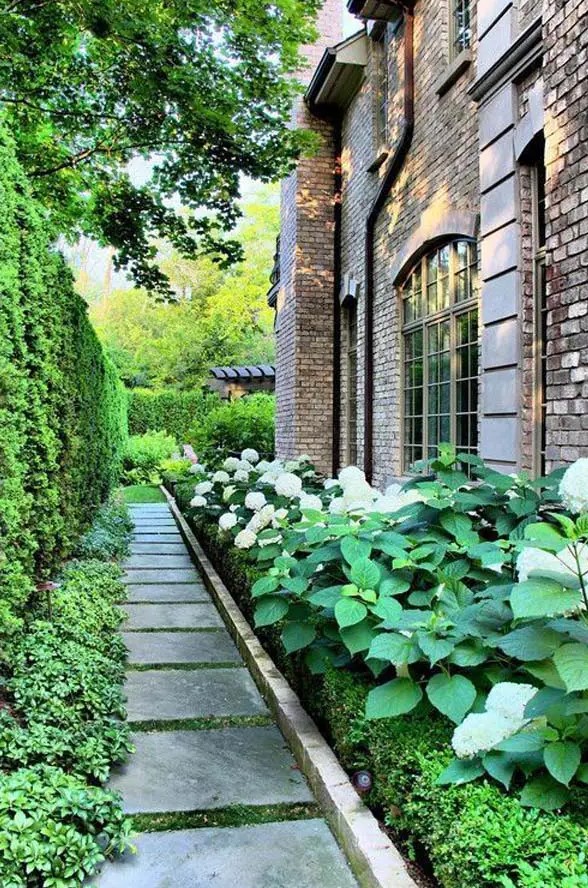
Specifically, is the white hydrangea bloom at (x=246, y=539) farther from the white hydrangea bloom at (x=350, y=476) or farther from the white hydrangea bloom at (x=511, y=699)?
the white hydrangea bloom at (x=511, y=699)

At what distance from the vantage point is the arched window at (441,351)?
6.17 metres

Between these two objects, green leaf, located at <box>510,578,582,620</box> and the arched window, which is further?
the arched window

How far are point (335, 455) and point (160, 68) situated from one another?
5795mm

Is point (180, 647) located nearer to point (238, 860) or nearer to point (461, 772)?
point (238, 860)

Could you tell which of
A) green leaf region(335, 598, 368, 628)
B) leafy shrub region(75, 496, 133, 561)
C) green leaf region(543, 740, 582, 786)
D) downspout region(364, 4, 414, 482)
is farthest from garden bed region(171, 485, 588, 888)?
downspout region(364, 4, 414, 482)

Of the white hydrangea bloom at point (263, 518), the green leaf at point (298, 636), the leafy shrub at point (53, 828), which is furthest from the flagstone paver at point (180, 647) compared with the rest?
the leafy shrub at point (53, 828)

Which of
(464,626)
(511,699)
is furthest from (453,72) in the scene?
(511,699)

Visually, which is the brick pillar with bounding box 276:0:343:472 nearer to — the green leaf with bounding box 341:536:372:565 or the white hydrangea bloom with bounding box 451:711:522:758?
the green leaf with bounding box 341:536:372:565

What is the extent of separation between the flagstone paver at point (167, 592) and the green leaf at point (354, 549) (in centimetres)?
376

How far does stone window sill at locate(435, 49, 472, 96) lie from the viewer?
19.6ft

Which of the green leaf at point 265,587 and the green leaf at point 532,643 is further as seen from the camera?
the green leaf at point 265,587

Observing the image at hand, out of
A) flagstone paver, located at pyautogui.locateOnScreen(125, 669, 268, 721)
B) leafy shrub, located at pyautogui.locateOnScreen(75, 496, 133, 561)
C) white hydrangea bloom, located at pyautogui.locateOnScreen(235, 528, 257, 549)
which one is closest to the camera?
flagstone paver, located at pyautogui.locateOnScreen(125, 669, 268, 721)

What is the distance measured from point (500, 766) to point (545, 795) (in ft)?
0.51

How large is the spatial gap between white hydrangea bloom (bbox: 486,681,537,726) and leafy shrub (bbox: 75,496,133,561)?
534 cm
